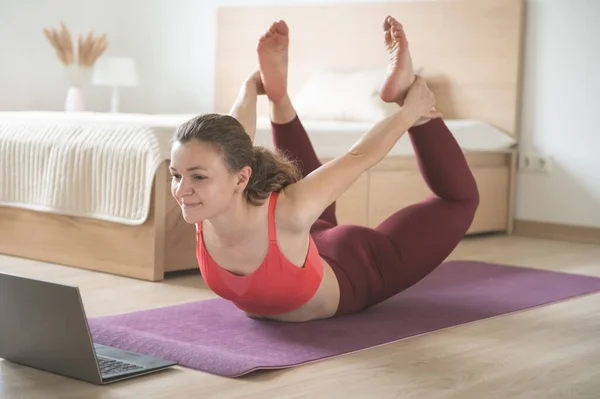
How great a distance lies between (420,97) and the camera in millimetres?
2619

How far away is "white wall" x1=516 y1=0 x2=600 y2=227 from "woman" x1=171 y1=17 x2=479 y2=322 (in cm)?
212

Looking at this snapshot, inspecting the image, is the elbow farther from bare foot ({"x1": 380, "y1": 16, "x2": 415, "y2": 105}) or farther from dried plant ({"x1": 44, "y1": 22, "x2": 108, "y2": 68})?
dried plant ({"x1": 44, "y1": 22, "x2": 108, "y2": 68})

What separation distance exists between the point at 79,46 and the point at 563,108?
2.99 metres

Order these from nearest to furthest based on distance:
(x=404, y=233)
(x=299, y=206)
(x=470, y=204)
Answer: (x=299, y=206) → (x=404, y=233) → (x=470, y=204)

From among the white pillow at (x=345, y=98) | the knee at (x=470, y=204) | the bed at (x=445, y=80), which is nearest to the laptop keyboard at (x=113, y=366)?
the knee at (x=470, y=204)

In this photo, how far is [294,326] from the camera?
257 centimetres

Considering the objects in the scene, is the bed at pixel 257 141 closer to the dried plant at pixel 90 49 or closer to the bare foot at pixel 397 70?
the dried plant at pixel 90 49

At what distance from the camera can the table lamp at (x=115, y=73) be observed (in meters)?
6.02

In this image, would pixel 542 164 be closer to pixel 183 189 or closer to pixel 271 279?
pixel 271 279

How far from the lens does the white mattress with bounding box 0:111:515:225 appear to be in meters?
3.30

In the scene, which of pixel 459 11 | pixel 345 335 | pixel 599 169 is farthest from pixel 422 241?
pixel 459 11

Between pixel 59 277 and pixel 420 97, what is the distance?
1.44m

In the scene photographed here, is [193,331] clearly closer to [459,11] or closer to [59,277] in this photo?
[59,277]

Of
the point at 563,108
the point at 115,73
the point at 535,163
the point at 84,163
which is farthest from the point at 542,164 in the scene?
the point at 115,73
